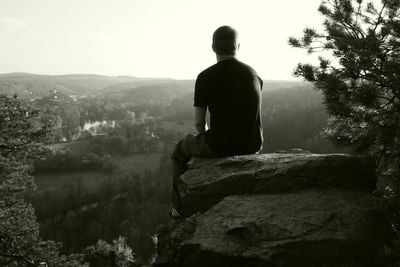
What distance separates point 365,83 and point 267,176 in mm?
2185

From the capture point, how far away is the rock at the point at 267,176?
5695 mm

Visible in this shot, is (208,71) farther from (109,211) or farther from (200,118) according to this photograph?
(109,211)

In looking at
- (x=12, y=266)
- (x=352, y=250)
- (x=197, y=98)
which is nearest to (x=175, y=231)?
(x=197, y=98)

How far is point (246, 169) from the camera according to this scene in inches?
242

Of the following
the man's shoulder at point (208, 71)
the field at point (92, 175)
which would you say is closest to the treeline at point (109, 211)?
the field at point (92, 175)

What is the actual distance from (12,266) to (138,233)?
185 ft

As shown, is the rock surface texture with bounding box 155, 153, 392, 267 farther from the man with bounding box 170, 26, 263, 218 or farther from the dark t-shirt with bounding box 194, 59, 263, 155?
the dark t-shirt with bounding box 194, 59, 263, 155

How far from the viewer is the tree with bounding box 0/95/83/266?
16891 millimetres

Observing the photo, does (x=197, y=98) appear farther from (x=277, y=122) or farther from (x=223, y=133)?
(x=277, y=122)

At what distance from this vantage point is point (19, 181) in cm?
1827

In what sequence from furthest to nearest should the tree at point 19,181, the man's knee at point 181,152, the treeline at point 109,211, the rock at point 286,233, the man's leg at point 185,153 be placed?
the treeline at point 109,211
the tree at point 19,181
the man's knee at point 181,152
the man's leg at point 185,153
the rock at point 286,233

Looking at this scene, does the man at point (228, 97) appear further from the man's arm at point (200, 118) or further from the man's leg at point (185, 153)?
the man's leg at point (185, 153)

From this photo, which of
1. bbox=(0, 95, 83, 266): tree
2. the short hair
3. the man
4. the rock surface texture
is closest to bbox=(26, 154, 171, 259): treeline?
bbox=(0, 95, 83, 266): tree

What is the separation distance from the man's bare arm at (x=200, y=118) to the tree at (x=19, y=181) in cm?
1294
